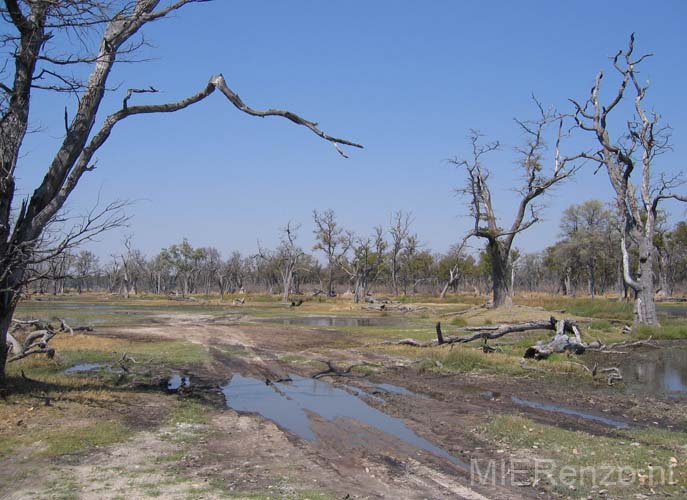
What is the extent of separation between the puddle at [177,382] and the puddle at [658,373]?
10.9 m

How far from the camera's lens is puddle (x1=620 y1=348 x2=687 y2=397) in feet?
46.9

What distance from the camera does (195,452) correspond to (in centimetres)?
838

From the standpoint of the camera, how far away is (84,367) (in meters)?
16.9

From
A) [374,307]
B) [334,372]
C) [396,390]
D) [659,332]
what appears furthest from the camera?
[374,307]

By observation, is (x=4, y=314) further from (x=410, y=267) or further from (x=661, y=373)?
(x=410, y=267)

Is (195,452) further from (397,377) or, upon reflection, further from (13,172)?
(397,377)

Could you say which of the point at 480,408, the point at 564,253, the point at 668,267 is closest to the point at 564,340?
the point at 480,408

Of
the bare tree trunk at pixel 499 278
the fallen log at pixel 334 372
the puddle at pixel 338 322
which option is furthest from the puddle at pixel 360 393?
the bare tree trunk at pixel 499 278

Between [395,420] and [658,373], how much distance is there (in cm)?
1024

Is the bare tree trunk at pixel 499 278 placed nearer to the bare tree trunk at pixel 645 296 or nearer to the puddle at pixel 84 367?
the bare tree trunk at pixel 645 296

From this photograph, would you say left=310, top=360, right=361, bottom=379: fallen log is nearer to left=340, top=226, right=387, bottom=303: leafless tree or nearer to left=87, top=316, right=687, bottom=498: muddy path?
left=87, top=316, right=687, bottom=498: muddy path

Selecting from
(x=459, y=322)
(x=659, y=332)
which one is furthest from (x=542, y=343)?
(x=459, y=322)

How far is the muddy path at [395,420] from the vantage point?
23.9ft

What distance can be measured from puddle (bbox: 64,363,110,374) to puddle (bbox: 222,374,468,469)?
4.18 metres
